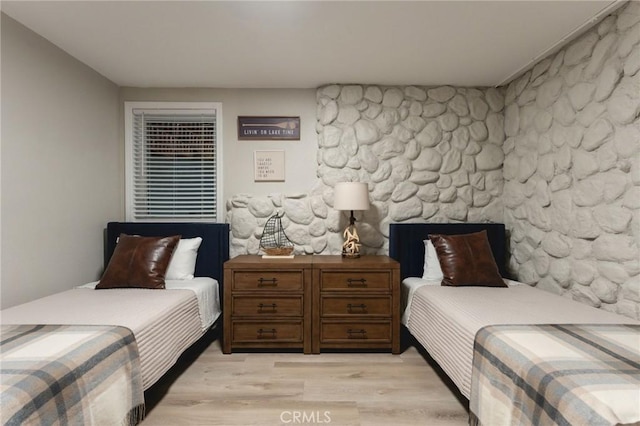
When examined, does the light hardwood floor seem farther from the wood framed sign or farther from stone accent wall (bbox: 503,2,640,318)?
the wood framed sign

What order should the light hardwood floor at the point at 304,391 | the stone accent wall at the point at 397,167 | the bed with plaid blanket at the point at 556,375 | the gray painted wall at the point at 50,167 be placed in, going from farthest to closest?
the stone accent wall at the point at 397,167, the gray painted wall at the point at 50,167, the light hardwood floor at the point at 304,391, the bed with plaid blanket at the point at 556,375

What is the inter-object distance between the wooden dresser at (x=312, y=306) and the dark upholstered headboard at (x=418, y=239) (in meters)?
0.38

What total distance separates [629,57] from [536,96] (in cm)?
85

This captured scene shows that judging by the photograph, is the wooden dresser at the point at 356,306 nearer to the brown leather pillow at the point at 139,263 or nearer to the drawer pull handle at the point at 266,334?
the drawer pull handle at the point at 266,334

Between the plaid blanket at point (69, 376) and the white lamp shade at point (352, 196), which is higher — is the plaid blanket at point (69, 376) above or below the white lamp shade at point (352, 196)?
below

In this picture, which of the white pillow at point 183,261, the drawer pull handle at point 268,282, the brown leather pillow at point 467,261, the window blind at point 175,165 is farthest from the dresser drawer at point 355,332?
the window blind at point 175,165

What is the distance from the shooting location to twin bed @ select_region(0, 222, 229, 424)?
1269 millimetres

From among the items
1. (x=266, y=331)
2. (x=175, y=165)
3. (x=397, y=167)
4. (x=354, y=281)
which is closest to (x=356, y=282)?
(x=354, y=281)

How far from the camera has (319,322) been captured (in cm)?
288

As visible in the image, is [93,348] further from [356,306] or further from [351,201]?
[351,201]

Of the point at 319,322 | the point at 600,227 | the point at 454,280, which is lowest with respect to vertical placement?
the point at 319,322

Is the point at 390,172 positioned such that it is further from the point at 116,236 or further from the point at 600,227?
the point at 116,236

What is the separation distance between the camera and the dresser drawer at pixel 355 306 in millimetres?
2879

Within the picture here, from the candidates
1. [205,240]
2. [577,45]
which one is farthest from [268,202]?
[577,45]
